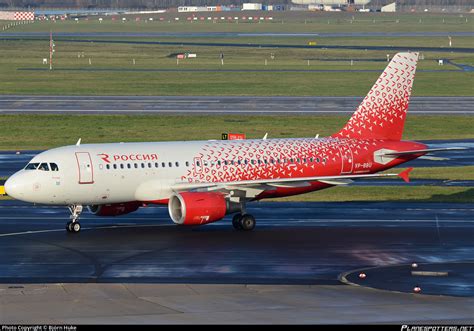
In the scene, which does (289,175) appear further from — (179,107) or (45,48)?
(45,48)

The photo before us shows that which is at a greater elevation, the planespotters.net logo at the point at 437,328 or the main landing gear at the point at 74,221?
the planespotters.net logo at the point at 437,328

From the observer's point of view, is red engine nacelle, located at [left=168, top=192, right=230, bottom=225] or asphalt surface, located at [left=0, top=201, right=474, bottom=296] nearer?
asphalt surface, located at [left=0, top=201, right=474, bottom=296]

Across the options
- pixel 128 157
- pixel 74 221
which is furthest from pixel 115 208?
pixel 128 157

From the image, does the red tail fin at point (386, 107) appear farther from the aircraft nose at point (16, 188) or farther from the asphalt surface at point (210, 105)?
the asphalt surface at point (210, 105)

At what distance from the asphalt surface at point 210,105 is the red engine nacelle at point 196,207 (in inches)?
2113

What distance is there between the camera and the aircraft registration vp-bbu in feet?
161

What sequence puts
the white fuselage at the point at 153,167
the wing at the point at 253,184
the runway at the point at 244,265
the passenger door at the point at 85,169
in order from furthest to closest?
the wing at the point at 253,184, the passenger door at the point at 85,169, the white fuselage at the point at 153,167, the runway at the point at 244,265

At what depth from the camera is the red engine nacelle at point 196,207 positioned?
4816 centimetres

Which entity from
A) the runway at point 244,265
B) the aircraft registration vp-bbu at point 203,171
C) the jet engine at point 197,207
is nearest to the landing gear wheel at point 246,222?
the aircraft registration vp-bbu at point 203,171

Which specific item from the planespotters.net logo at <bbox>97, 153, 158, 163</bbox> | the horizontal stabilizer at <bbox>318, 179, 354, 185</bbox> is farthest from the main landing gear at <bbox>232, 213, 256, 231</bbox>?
the planespotters.net logo at <bbox>97, 153, 158, 163</bbox>

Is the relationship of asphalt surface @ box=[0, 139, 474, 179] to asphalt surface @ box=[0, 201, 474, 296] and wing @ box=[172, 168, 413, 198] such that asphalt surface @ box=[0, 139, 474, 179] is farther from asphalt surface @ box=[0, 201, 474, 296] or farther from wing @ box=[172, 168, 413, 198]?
wing @ box=[172, 168, 413, 198]

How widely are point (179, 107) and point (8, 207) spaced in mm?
51338

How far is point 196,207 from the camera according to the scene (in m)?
48.2

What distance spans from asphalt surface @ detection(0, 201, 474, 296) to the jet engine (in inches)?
38.7
